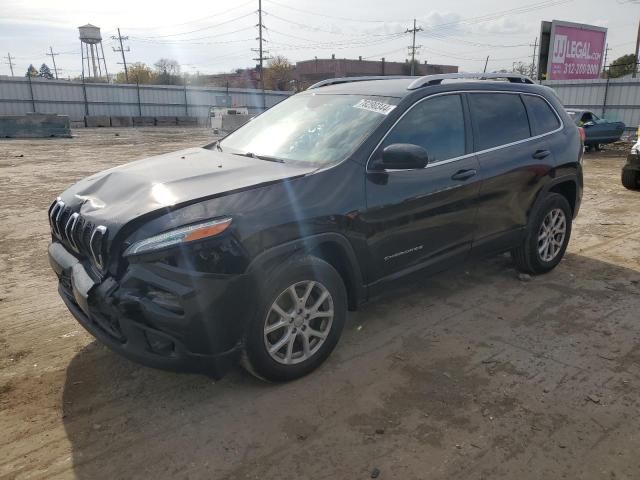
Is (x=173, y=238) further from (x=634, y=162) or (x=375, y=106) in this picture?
(x=634, y=162)

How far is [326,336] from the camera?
3303mm

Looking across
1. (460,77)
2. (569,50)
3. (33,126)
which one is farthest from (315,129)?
(569,50)

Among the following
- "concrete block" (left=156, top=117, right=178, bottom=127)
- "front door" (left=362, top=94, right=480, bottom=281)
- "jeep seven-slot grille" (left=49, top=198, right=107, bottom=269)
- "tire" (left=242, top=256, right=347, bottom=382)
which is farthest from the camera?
"concrete block" (left=156, top=117, right=178, bottom=127)

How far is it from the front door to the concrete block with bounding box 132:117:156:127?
36835 millimetres

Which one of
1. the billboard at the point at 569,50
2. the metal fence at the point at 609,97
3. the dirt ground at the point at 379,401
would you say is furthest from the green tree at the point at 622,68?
the dirt ground at the point at 379,401

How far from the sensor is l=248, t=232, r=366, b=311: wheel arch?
9.41 ft

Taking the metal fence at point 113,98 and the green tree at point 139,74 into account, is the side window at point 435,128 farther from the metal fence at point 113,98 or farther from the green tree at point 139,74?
the green tree at point 139,74

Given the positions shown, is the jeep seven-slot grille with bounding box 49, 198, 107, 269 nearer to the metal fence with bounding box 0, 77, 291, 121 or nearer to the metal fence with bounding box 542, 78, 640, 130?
the metal fence with bounding box 542, 78, 640, 130

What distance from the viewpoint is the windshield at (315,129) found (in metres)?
3.54

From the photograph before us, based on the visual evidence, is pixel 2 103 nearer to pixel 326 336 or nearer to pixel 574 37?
pixel 574 37

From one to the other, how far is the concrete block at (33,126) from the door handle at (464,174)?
25.8 metres

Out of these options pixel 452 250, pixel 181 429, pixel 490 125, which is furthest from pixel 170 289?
pixel 490 125

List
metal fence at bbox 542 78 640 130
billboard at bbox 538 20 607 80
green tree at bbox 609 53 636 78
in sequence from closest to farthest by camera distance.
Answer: metal fence at bbox 542 78 640 130 < billboard at bbox 538 20 607 80 < green tree at bbox 609 53 636 78

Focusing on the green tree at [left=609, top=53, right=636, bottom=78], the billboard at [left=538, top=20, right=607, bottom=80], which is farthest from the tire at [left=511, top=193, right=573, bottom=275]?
the green tree at [left=609, top=53, right=636, bottom=78]
